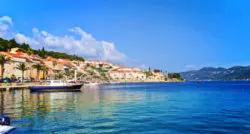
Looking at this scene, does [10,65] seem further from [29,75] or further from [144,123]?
[144,123]

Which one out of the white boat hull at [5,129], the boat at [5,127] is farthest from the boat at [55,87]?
the white boat hull at [5,129]

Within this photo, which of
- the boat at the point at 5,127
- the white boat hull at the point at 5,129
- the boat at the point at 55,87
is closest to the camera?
the white boat hull at the point at 5,129

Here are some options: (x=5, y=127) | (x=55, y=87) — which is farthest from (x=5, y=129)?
(x=55, y=87)

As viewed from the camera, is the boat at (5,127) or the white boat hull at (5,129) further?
the boat at (5,127)

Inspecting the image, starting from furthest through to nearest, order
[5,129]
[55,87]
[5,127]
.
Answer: [55,87] < [5,127] < [5,129]

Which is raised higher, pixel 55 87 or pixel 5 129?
pixel 55 87

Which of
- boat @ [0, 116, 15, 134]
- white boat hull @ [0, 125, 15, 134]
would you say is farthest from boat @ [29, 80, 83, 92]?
white boat hull @ [0, 125, 15, 134]

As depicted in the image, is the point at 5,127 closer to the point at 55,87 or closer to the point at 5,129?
the point at 5,129

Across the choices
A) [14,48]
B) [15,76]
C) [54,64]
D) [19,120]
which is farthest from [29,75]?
[19,120]

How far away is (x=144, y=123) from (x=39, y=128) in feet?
28.1

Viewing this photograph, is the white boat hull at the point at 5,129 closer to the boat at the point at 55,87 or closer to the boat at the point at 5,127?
the boat at the point at 5,127

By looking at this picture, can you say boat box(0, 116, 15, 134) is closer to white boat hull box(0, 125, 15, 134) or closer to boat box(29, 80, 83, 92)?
white boat hull box(0, 125, 15, 134)

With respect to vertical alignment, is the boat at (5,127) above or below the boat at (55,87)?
below

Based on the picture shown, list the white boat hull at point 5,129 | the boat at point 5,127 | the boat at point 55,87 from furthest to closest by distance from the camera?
1. the boat at point 55,87
2. the boat at point 5,127
3. the white boat hull at point 5,129
